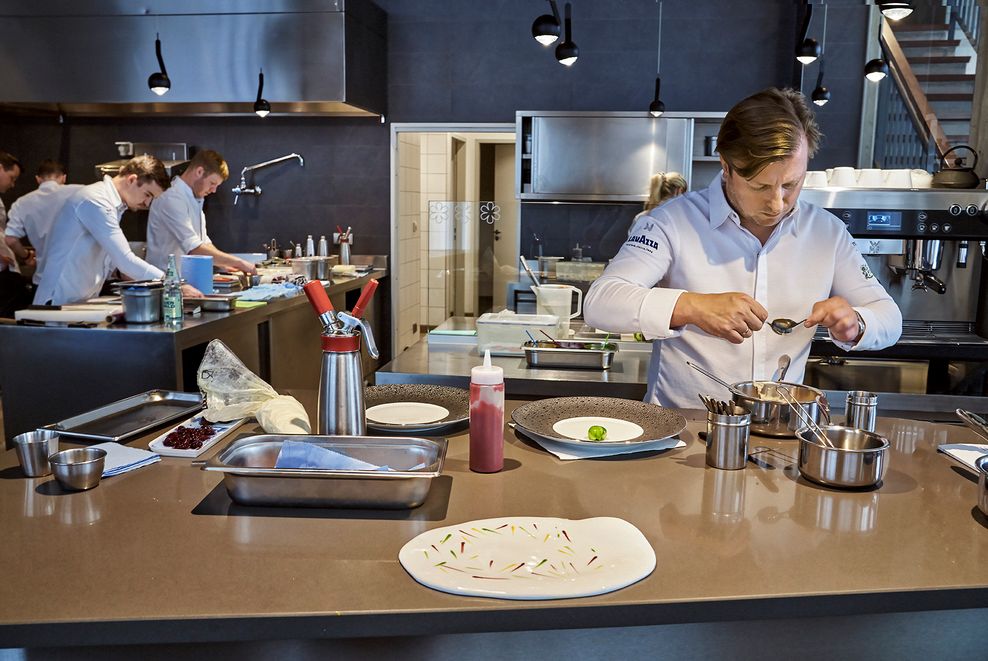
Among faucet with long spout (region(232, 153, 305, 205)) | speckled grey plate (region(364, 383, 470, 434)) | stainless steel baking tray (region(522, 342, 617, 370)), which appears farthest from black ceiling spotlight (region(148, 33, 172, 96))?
speckled grey plate (region(364, 383, 470, 434))

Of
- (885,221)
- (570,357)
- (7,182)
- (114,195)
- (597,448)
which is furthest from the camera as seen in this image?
(7,182)

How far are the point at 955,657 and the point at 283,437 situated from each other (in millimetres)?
1290

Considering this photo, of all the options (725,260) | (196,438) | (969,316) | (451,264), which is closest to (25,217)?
(451,264)

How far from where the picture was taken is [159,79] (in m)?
5.91

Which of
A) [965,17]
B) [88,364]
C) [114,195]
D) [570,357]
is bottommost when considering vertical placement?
[88,364]

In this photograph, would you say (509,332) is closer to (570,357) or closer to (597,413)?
(570,357)

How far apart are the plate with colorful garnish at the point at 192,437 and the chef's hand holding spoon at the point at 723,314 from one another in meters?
1.10

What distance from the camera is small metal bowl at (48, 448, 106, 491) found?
61.4 inches

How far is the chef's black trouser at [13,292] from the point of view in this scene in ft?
20.7

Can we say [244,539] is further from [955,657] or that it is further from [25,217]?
[25,217]

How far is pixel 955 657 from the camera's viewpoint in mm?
1486

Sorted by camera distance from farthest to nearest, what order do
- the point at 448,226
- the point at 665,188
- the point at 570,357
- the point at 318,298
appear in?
1. the point at 665,188
2. the point at 448,226
3. the point at 570,357
4. the point at 318,298

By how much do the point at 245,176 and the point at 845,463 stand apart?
21.4ft

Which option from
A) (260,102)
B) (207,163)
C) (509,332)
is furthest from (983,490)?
(260,102)
